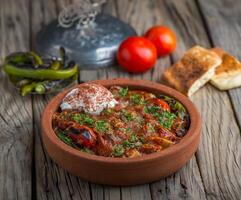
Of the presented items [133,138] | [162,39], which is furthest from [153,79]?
[133,138]

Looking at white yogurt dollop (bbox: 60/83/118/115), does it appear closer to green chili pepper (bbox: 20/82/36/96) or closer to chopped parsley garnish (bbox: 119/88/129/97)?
chopped parsley garnish (bbox: 119/88/129/97)

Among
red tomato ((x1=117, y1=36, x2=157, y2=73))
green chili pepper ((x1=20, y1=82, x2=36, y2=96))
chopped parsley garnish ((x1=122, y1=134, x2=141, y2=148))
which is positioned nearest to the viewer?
chopped parsley garnish ((x1=122, y1=134, x2=141, y2=148))

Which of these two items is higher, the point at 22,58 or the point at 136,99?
the point at 136,99

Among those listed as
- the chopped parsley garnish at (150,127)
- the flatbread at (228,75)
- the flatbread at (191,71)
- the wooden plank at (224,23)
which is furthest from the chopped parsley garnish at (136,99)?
the wooden plank at (224,23)

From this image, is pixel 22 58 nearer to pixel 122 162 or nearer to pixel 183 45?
pixel 183 45

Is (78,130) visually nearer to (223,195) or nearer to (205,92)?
(223,195)

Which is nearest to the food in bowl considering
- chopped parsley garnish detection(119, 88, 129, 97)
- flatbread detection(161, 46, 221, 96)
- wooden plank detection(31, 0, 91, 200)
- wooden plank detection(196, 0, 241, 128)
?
chopped parsley garnish detection(119, 88, 129, 97)

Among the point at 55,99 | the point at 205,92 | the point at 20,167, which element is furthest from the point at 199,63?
the point at 20,167
